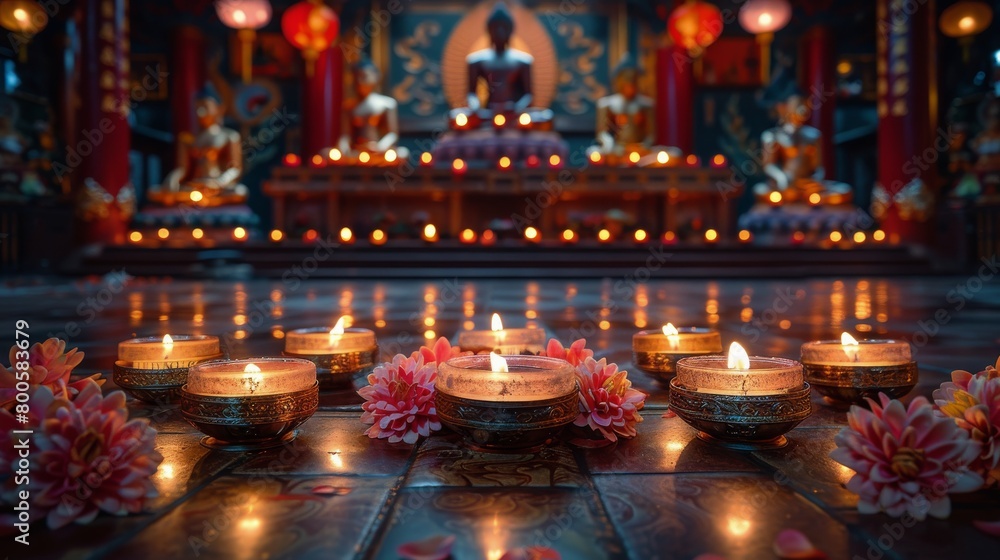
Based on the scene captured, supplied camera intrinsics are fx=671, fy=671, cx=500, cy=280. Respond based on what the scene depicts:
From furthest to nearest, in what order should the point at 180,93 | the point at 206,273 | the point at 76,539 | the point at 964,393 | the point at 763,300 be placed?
the point at 180,93, the point at 206,273, the point at 763,300, the point at 964,393, the point at 76,539

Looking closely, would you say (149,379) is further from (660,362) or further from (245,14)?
(245,14)

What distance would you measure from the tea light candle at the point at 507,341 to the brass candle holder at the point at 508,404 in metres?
0.41

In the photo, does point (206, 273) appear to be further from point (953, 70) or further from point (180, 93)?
point (953, 70)

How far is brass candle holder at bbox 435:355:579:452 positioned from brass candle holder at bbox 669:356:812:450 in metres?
0.20

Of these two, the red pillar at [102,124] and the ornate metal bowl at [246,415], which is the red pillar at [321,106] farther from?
the ornate metal bowl at [246,415]

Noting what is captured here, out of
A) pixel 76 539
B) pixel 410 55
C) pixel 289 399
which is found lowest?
pixel 76 539

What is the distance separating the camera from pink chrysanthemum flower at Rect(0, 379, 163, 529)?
0.78 m

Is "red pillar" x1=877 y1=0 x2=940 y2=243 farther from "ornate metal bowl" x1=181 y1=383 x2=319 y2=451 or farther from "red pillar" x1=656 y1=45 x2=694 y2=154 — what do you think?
"ornate metal bowl" x1=181 y1=383 x2=319 y2=451

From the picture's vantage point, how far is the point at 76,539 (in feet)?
2.47

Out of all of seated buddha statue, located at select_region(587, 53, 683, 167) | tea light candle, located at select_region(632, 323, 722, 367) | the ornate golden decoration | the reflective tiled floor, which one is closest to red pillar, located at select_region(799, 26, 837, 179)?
seated buddha statue, located at select_region(587, 53, 683, 167)

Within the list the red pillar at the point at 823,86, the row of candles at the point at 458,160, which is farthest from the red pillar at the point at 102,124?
the red pillar at the point at 823,86

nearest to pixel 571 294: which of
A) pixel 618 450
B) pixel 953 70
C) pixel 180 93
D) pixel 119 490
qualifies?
pixel 618 450

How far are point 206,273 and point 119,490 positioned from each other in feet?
21.4

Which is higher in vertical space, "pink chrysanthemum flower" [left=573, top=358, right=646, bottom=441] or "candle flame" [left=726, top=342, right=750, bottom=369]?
"candle flame" [left=726, top=342, right=750, bottom=369]
